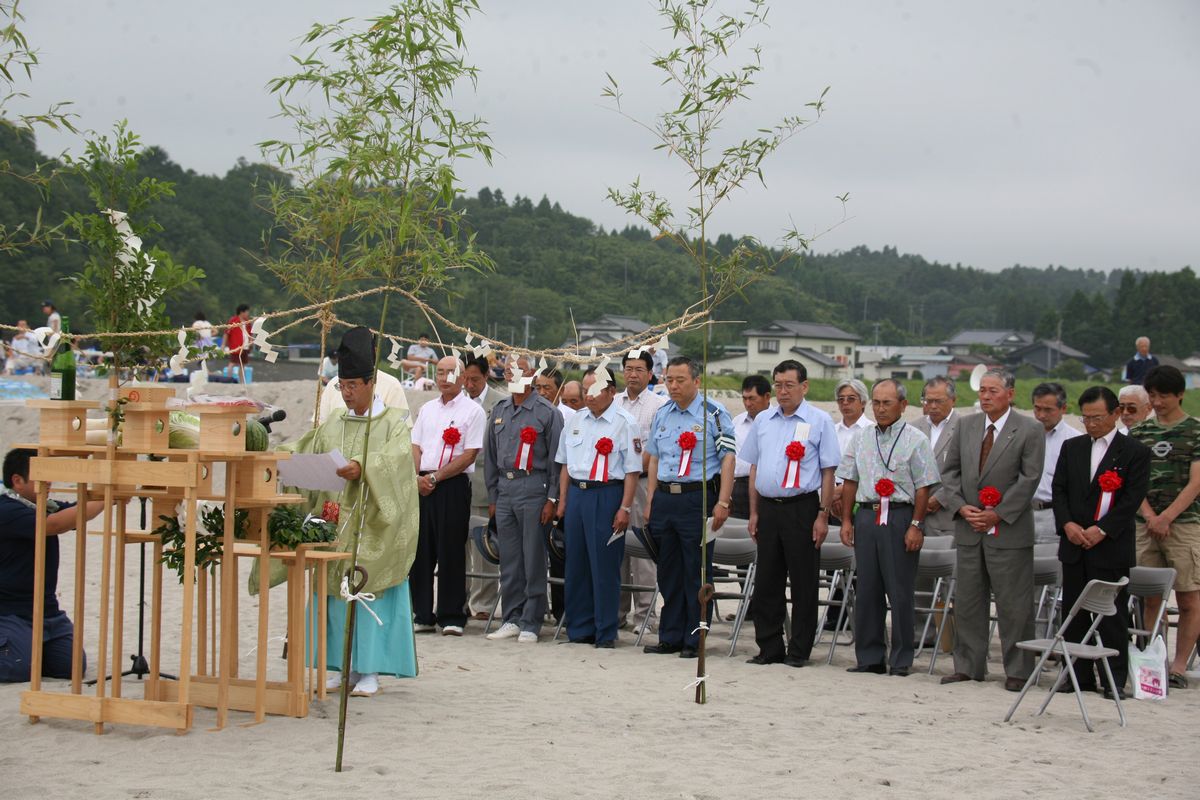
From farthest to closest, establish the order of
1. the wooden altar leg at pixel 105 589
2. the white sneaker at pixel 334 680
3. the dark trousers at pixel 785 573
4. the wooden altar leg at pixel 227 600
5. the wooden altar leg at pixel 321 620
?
the dark trousers at pixel 785 573 < the white sneaker at pixel 334 680 < the wooden altar leg at pixel 321 620 < the wooden altar leg at pixel 227 600 < the wooden altar leg at pixel 105 589

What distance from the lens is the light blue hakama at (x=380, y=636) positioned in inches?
287

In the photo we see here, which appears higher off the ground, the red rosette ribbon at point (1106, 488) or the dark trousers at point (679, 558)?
the red rosette ribbon at point (1106, 488)

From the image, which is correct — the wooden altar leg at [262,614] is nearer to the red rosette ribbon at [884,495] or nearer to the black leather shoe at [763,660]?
the black leather shoe at [763,660]

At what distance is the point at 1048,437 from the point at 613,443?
11.0 feet

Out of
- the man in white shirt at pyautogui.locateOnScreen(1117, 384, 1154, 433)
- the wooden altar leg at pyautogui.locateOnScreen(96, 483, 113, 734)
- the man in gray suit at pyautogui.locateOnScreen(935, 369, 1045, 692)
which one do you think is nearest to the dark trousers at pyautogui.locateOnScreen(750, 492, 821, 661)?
the man in gray suit at pyautogui.locateOnScreen(935, 369, 1045, 692)

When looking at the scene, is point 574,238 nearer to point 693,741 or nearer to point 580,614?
point 580,614

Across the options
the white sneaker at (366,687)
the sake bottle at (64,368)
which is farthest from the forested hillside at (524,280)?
the white sneaker at (366,687)

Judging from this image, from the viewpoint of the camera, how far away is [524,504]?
984cm

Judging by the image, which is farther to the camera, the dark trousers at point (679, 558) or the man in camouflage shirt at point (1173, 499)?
the dark trousers at point (679, 558)

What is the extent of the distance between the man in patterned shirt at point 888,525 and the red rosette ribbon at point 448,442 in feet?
9.90

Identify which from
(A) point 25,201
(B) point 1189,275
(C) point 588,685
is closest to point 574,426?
(C) point 588,685

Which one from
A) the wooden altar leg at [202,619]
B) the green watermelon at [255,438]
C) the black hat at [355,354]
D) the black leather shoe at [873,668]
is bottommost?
the black leather shoe at [873,668]

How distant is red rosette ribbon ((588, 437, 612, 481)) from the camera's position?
31.0 feet

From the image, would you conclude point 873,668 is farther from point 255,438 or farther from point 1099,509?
point 255,438
